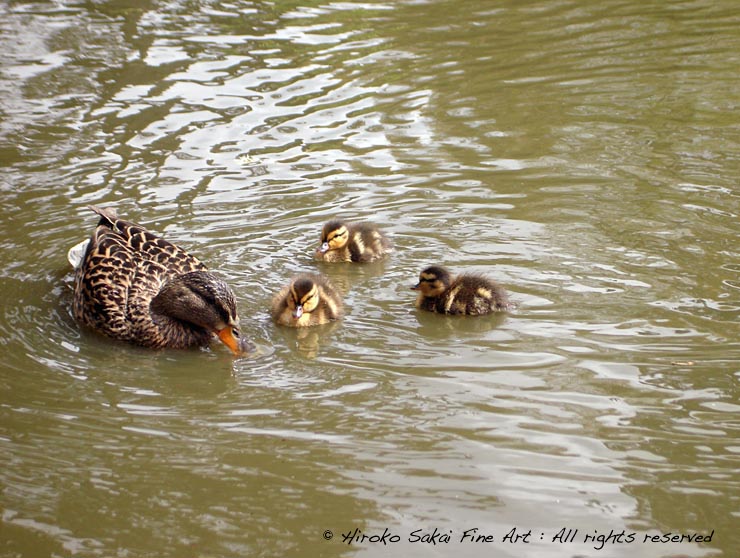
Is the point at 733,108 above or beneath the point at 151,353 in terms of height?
above

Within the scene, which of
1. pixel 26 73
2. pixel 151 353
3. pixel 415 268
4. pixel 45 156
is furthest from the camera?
pixel 26 73

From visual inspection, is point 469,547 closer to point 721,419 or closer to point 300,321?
point 721,419

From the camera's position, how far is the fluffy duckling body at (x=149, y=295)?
4672 mm

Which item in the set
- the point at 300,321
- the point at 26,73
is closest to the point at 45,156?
the point at 26,73

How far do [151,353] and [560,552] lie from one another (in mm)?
2288

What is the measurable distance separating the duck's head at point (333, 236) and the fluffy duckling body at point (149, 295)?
0.77m

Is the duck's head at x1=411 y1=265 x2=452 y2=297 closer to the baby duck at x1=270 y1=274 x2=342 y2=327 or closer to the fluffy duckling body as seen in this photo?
the baby duck at x1=270 y1=274 x2=342 y2=327

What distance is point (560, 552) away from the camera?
3.12 metres

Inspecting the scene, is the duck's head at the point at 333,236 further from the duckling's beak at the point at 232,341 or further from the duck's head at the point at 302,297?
the duckling's beak at the point at 232,341

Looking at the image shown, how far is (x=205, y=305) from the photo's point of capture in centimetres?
467

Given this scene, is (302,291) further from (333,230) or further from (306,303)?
(333,230)

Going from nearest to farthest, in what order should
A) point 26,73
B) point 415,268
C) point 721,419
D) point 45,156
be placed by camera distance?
point 721,419
point 415,268
point 45,156
point 26,73

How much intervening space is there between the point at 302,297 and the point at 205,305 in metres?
0.44

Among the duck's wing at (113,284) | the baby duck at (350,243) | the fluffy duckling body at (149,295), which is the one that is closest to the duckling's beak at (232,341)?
the fluffy duckling body at (149,295)
